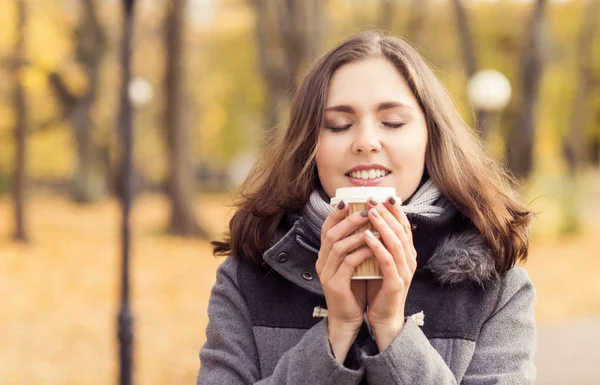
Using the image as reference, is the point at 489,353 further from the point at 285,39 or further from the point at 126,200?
the point at 285,39

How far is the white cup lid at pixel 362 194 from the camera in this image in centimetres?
174

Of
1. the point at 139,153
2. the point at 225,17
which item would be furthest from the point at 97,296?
the point at 139,153

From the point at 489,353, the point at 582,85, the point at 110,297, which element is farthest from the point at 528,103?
the point at 489,353

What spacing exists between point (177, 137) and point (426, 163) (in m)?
16.3

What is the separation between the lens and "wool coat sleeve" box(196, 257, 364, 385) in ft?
5.94

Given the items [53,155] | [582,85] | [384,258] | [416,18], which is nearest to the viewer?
[384,258]

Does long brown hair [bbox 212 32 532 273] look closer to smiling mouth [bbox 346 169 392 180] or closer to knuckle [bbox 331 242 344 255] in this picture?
smiling mouth [bbox 346 169 392 180]

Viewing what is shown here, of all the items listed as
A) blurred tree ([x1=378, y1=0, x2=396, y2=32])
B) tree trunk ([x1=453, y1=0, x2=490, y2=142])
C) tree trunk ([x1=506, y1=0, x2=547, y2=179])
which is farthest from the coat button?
blurred tree ([x1=378, y1=0, x2=396, y2=32])

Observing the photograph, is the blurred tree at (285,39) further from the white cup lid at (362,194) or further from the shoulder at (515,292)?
the white cup lid at (362,194)

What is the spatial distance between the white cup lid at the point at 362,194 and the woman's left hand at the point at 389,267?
0.09 ft

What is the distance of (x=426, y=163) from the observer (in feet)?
6.71

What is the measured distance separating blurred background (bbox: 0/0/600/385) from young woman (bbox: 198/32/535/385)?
10.8 inches

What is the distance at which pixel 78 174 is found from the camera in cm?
2912

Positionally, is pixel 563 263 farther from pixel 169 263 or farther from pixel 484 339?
pixel 484 339
